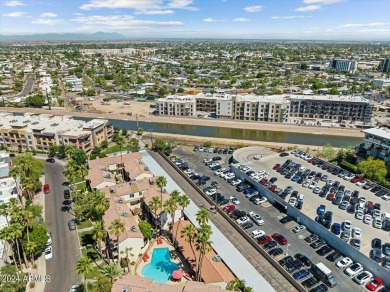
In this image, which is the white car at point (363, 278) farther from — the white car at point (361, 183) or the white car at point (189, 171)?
the white car at point (189, 171)

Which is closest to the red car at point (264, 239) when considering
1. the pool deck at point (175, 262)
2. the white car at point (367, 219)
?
the pool deck at point (175, 262)

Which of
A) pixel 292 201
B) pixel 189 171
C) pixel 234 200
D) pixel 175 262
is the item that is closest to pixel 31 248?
pixel 175 262

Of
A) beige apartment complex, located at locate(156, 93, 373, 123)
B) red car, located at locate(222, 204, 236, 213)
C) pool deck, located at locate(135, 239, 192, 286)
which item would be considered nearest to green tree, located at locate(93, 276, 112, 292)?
pool deck, located at locate(135, 239, 192, 286)

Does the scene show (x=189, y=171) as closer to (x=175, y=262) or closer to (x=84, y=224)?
(x=84, y=224)

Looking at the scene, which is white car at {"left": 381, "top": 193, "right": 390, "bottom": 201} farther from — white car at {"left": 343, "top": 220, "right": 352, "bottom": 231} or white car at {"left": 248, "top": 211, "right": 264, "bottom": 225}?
white car at {"left": 248, "top": 211, "right": 264, "bottom": 225}

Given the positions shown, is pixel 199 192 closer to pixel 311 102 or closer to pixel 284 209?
pixel 284 209

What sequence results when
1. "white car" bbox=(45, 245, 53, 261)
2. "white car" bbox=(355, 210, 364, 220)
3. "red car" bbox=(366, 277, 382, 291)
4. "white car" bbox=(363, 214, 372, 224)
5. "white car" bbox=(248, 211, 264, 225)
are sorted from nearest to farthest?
"red car" bbox=(366, 277, 382, 291) → "white car" bbox=(45, 245, 53, 261) → "white car" bbox=(363, 214, 372, 224) → "white car" bbox=(355, 210, 364, 220) → "white car" bbox=(248, 211, 264, 225)
